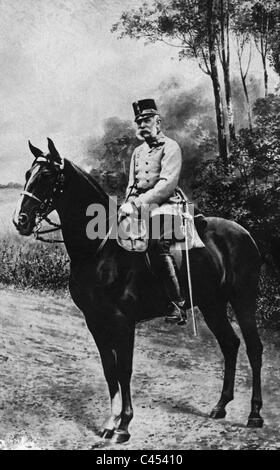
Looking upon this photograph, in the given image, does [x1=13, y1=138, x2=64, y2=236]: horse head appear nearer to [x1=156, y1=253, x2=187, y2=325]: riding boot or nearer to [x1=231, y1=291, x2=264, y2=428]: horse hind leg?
[x1=156, y1=253, x2=187, y2=325]: riding boot

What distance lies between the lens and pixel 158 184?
4.95 meters

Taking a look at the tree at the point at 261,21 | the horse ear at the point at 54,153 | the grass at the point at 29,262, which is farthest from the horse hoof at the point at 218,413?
the tree at the point at 261,21

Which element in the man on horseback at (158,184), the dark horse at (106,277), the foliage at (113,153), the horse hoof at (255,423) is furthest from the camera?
the foliage at (113,153)

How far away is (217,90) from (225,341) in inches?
97.2

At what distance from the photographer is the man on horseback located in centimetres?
473

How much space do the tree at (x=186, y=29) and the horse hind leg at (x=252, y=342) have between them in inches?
55.9

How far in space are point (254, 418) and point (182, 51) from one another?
3493mm

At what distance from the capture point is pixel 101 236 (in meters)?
4.77

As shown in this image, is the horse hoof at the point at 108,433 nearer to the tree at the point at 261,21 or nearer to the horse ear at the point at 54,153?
the horse ear at the point at 54,153

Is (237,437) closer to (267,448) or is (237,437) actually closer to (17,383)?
(267,448)

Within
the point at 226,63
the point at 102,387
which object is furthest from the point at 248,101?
the point at 102,387

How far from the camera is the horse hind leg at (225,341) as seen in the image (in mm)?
5172

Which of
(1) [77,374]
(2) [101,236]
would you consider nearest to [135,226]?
(2) [101,236]

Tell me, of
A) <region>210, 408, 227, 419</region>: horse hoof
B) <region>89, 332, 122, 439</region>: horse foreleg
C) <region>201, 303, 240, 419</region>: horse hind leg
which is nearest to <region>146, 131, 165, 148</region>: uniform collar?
<region>201, 303, 240, 419</region>: horse hind leg
